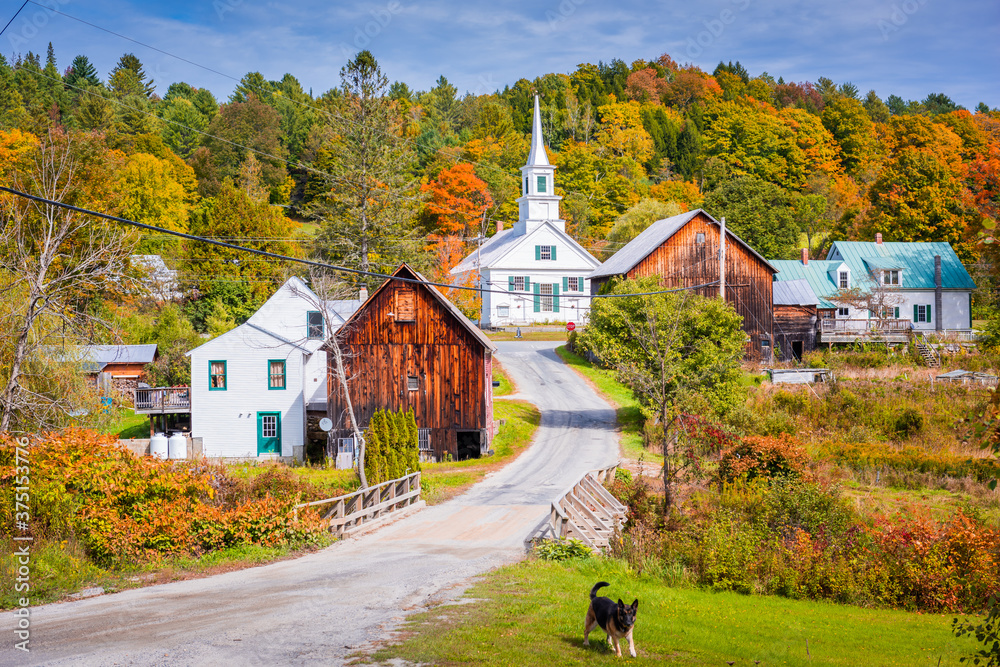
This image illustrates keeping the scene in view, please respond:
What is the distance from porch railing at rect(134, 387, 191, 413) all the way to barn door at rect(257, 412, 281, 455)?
14.9ft

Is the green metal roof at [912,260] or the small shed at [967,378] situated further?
the green metal roof at [912,260]

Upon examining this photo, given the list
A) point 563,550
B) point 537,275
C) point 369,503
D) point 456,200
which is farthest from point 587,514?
point 456,200

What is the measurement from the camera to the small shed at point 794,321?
171 feet

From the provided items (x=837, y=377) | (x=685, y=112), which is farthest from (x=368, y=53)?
(x=685, y=112)

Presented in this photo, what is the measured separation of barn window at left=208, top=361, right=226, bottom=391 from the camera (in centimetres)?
3784

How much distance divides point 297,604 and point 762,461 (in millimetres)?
16272

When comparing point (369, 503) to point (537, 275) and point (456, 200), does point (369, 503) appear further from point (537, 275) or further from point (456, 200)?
point (456, 200)

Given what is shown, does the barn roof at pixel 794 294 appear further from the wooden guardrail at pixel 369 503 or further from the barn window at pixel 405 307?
the wooden guardrail at pixel 369 503

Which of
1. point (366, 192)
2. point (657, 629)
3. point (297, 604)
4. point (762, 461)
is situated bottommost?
point (657, 629)

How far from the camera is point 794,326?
52500mm

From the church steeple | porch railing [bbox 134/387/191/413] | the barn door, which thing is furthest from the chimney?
porch railing [bbox 134/387/191/413]

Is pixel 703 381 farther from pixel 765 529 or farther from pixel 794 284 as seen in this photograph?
pixel 794 284

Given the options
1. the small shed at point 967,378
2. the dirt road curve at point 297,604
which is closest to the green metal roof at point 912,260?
the small shed at point 967,378

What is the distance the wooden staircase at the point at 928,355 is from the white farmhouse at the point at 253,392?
31.7 metres
